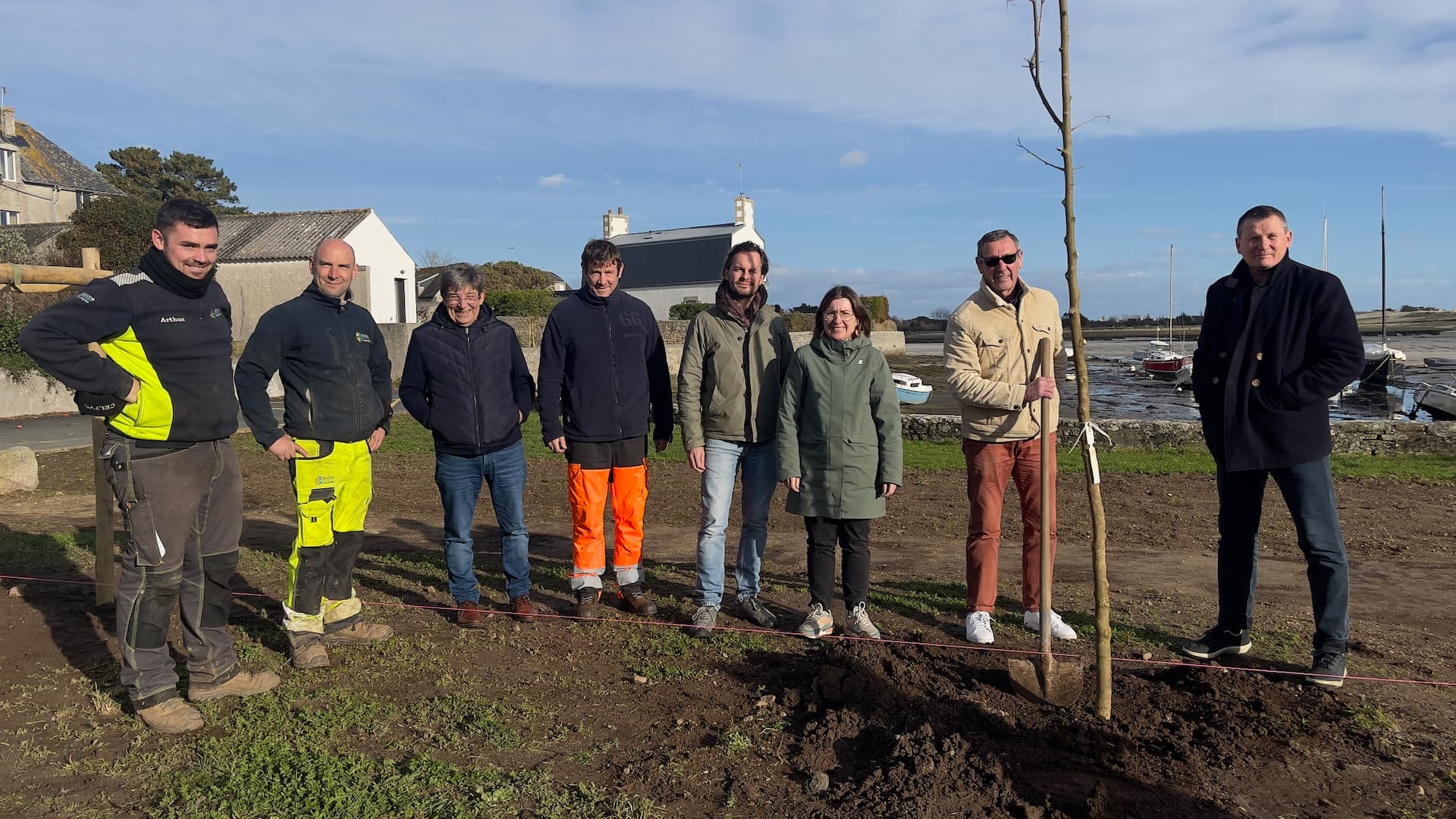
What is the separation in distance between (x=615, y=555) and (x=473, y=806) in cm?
241

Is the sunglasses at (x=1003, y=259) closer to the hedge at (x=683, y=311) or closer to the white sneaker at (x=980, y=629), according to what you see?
the white sneaker at (x=980, y=629)

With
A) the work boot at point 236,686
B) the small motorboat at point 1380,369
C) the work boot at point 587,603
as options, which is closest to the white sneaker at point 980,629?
the work boot at point 587,603

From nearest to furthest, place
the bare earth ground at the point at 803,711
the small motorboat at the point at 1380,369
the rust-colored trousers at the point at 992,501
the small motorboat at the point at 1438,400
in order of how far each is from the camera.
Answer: the bare earth ground at the point at 803,711 → the rust-colored trousers at the point at 992,501 → the small motorboat at the point at 1438,400 → the small motorboat at the point at 1380,369

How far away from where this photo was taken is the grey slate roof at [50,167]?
49.5m

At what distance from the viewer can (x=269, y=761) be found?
3627 millimetres

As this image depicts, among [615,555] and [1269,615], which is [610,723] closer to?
[615,555]

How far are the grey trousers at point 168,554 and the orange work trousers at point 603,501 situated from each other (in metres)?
1.82

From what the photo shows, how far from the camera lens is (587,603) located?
18.1 feet

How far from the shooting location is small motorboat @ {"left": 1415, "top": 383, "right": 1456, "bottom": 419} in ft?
99.4

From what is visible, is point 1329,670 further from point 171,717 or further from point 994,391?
point 171,717

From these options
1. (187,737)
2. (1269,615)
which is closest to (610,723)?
(187,737)

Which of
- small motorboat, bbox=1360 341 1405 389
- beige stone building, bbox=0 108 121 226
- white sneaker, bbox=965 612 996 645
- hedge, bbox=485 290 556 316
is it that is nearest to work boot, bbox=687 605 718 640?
white sneaker, bbox=965 612 996 645

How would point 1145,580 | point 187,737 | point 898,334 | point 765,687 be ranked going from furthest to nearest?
point 898,334, point 1145,580, point 765,687, point 187,737

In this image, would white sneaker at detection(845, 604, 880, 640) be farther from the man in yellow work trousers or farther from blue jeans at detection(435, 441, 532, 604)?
the man in yellow work trousers
